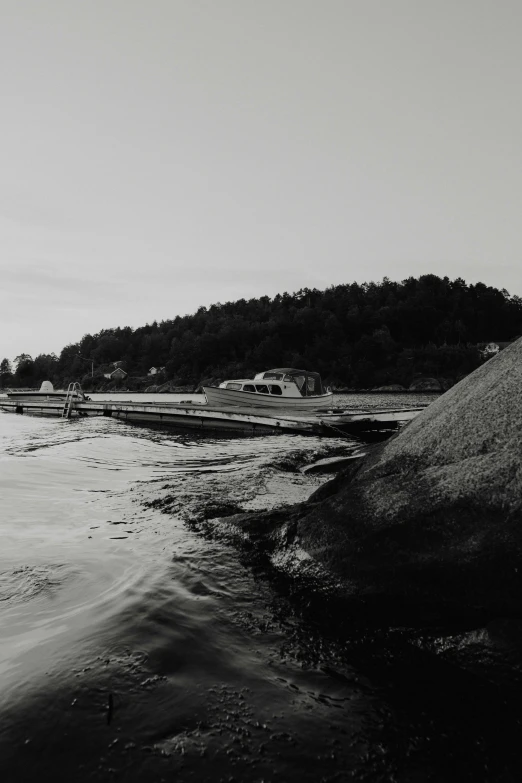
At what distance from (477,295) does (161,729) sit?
572 feet

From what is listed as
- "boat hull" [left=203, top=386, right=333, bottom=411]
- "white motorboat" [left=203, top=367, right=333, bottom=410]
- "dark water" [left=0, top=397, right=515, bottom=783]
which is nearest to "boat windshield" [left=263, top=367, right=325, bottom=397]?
"white motorboat" [left=203, top=367, right=333, bottom=410]

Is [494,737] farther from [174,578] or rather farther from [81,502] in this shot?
[81,502]

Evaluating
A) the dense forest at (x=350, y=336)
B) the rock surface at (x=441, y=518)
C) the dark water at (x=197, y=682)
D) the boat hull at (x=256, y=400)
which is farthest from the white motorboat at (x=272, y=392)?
the dense forest at (x=350, y=336)

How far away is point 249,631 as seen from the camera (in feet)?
10.1

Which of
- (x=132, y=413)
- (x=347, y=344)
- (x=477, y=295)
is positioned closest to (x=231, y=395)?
(x=132, y=413)

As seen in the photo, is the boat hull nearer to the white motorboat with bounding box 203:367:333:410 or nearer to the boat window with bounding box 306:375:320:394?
the white motorboat with bounding box 203:367:333:410

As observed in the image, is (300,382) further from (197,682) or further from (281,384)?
(197,682)

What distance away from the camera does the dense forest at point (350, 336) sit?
129 metres

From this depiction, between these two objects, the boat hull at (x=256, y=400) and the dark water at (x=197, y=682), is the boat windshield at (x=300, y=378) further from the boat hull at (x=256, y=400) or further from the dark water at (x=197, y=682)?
the dark water at (x=197, y=682)

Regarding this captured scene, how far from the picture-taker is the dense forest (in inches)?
5094

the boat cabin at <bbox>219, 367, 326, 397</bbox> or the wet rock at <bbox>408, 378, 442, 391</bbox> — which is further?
the wet rock at <bbox>408, 378, 442, 391</bbox>

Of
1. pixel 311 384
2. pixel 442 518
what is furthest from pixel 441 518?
pixel 311 384

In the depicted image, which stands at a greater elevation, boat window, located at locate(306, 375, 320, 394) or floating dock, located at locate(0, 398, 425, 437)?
boat window, located at locate(306, 375, 320, 394)

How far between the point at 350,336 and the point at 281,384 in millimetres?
118155
